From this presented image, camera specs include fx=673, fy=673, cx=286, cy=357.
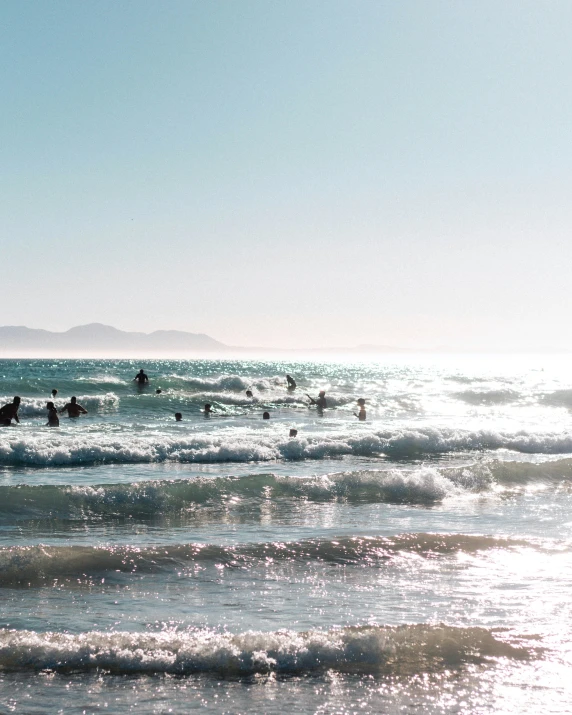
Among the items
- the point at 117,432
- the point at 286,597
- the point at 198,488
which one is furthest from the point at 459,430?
the point at 286,597

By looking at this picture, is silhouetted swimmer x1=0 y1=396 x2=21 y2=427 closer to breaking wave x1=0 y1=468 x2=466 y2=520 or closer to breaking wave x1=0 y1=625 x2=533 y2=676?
breaking wave x1=0 y1=468 x2=466 y2=520

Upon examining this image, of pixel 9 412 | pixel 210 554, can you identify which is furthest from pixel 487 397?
pixel 210 554

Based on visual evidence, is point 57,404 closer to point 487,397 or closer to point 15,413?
point 15,413

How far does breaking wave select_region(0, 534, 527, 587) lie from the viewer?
26.6ft

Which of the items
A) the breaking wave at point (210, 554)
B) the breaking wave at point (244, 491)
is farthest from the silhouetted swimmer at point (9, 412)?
the breaking wave at point (210, 554)

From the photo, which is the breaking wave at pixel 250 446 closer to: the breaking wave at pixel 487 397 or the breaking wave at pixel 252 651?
the breaking wave at pixel 252 651

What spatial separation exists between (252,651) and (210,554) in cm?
307

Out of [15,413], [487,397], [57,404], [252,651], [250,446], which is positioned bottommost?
[487,397]

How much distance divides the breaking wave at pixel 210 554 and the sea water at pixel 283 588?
4 centimetres

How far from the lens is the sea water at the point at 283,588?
17.9 feet

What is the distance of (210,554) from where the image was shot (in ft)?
29.2

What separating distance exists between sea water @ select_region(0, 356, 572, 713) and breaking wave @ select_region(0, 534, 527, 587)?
4cm

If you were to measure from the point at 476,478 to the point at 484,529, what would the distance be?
462 centimetres

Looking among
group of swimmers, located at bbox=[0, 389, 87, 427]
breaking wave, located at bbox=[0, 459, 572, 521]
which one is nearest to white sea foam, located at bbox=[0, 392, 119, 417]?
group of swimmers, located at bbox=[0, 389, 87, 427]
